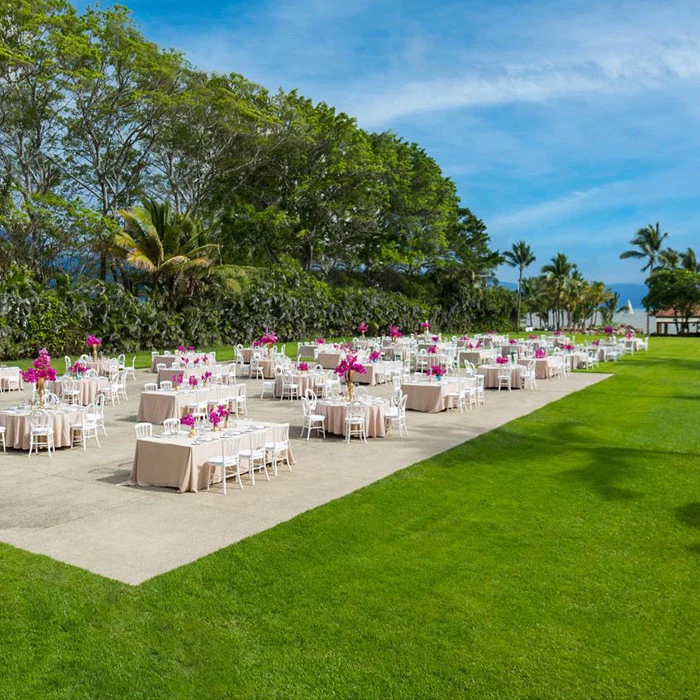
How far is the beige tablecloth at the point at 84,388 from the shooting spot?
60.8 feet

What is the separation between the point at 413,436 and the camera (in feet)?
49.2

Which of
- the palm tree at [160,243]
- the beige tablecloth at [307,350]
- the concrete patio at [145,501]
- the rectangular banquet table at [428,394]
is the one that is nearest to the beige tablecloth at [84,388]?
the concrete patio at [145,501]

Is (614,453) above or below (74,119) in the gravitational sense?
below

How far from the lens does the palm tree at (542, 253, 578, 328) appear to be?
3127 inches

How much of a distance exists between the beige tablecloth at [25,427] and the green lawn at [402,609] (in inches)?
233

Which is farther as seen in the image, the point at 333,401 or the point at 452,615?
the point at 333,401

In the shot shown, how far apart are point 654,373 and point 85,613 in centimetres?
2749

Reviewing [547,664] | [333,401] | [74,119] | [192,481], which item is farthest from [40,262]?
[547,664]

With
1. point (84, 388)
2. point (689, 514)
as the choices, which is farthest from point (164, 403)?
point (689, 514)

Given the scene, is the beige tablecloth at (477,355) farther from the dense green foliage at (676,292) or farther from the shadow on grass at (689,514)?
the dense green foliage at (676,292)

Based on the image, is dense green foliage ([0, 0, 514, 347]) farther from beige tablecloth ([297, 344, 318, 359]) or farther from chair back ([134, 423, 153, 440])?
chair back ([134, 423, 153, 440])

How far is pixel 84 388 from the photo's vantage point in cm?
1909

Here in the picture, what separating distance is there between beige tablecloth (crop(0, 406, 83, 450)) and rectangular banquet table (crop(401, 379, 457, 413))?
28.8 feet

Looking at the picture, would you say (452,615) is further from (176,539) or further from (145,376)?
(145,376)
